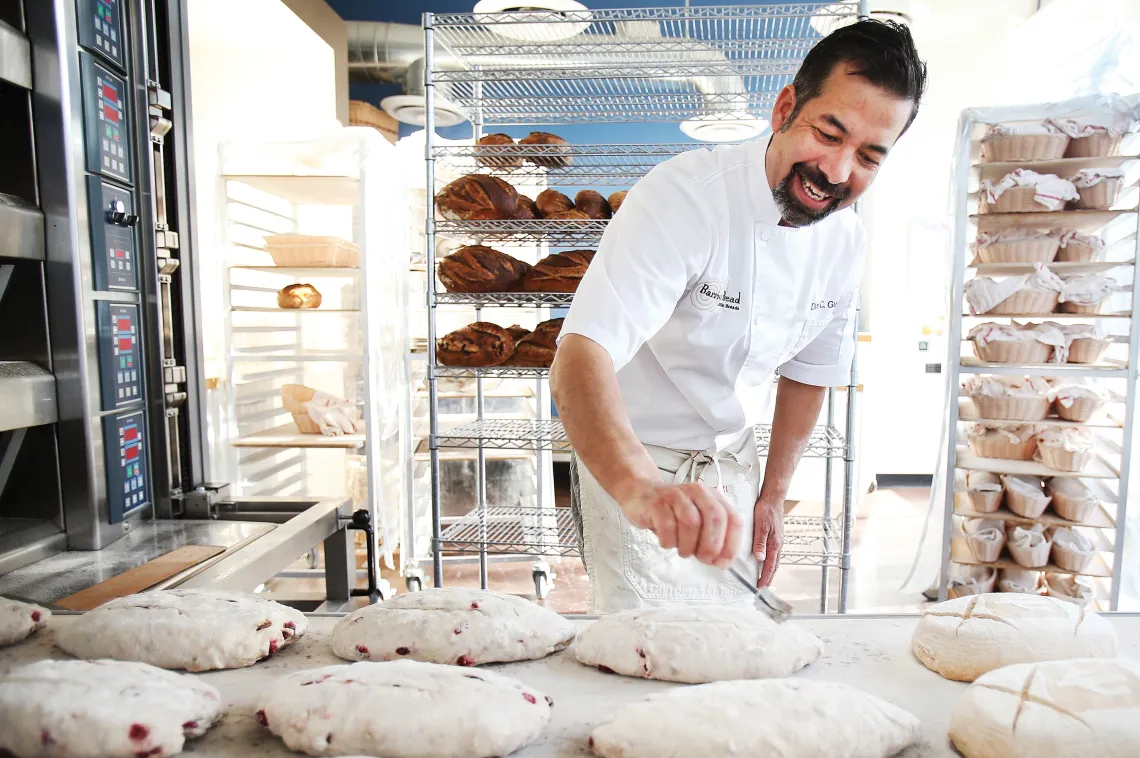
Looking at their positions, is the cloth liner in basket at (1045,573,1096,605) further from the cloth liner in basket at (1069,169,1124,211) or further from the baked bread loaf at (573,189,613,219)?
the baked bread loaf at (573,189,613,219)

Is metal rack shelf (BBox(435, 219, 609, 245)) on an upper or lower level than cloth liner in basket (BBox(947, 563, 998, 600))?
upper

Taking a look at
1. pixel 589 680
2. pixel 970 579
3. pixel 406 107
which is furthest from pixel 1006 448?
pixel 406 107

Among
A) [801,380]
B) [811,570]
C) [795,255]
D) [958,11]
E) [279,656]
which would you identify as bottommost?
[811,570]

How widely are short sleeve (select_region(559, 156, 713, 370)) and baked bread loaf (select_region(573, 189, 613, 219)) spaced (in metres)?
1.44

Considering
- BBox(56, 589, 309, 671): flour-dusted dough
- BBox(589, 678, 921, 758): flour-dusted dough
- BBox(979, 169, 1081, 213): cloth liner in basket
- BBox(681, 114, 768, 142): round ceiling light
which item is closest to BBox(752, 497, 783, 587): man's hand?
BBox(589, 678, 921, 758): flour-dusted dough

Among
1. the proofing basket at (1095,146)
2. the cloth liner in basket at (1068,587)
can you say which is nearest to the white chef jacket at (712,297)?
the proofing basket at (1095,146)

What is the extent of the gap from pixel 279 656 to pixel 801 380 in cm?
117

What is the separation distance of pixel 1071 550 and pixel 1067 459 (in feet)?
1.15

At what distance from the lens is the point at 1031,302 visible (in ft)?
9.39

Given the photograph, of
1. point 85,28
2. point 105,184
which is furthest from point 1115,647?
point 85,28

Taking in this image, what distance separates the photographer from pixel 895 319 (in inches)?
210

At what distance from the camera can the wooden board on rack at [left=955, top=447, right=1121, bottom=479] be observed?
285cm

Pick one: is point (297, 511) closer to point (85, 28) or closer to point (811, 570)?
point (85, 28)

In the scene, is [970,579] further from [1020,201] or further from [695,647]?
[695,647]
